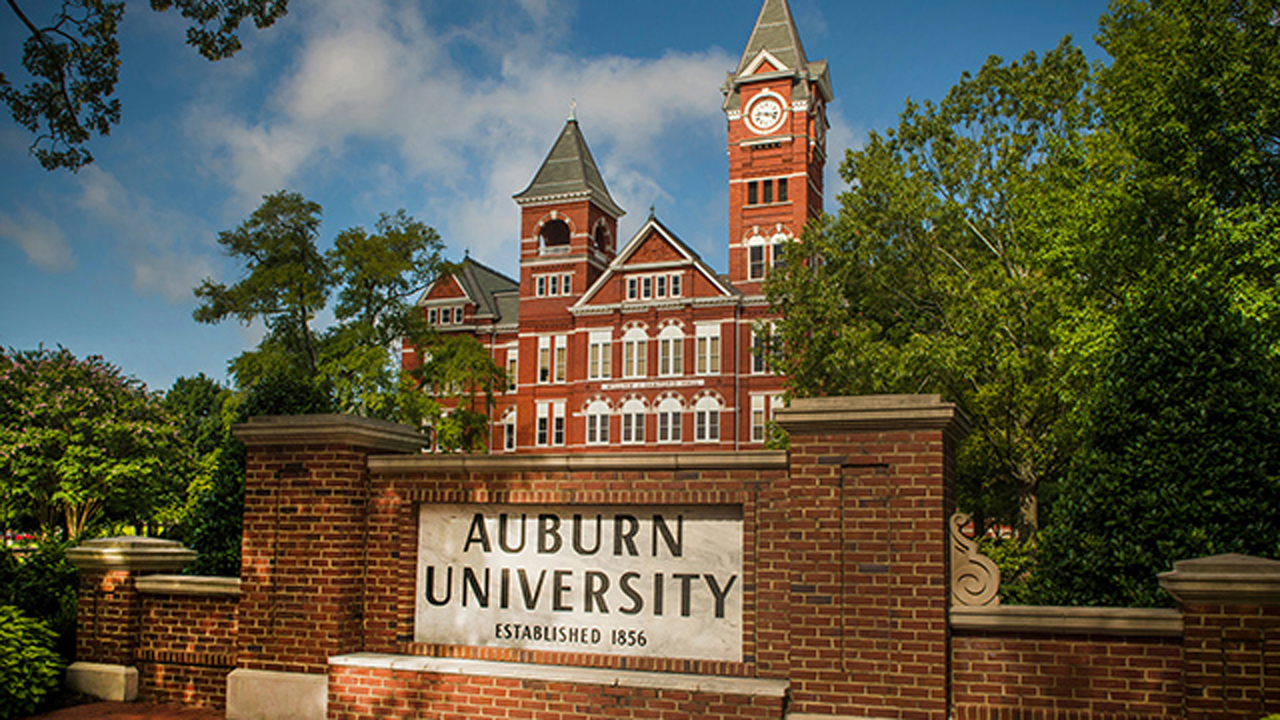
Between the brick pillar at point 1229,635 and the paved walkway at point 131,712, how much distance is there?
7.89 metres

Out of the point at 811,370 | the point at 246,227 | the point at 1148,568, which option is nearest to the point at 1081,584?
the point at 1148,568

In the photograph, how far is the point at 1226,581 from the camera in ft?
18.9

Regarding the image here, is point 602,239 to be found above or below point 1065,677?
above

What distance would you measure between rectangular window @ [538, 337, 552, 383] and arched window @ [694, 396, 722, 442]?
9784 mm

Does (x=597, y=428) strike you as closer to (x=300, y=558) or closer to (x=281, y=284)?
(x=281, y=284)

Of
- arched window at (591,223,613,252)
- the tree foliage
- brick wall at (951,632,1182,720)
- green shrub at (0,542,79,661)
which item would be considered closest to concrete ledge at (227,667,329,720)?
green shrub at (0,542,79,661)


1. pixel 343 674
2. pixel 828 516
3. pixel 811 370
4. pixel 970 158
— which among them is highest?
pixel 970 158

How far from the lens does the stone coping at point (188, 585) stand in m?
8.55

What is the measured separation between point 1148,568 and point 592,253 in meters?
46.5

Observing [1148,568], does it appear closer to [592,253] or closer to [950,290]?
[950,290]

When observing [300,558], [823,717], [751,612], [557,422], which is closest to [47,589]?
[300,558]

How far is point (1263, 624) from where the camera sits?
5.70m

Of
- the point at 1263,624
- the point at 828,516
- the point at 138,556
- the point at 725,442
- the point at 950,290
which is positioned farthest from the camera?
the point at 725,442

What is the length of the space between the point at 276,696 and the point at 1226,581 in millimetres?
7523
